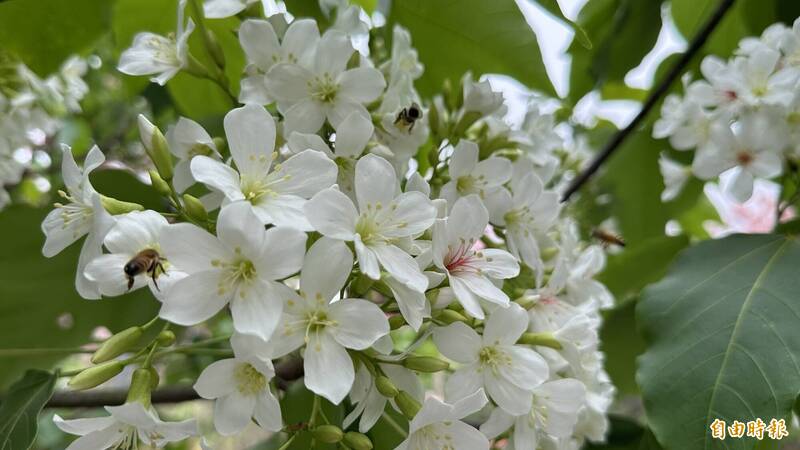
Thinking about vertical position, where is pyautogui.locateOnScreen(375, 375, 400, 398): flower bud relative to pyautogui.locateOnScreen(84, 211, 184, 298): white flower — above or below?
below

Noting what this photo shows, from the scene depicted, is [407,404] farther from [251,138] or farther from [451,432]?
[251,138]

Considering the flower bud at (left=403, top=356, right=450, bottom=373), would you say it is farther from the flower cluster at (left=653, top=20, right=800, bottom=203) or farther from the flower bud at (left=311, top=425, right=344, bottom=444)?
the flower cluster at (left=653, top=20, right=800, bottom=203)

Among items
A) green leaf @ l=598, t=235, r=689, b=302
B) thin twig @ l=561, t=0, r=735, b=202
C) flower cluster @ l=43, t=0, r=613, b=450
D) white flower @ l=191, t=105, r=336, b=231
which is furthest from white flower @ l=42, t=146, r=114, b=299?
green leaf @ l=598, t=235, r=689, b=302

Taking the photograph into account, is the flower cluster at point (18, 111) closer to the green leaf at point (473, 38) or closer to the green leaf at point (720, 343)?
the green leaf at point (473, 38)

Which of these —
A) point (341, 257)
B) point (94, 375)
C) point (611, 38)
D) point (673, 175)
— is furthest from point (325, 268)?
point (673, 175)

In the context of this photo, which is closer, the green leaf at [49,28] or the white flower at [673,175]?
the green leaf at [49,28]

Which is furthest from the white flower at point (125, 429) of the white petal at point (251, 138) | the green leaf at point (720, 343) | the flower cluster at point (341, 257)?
the green leaf at point (720, 343)
